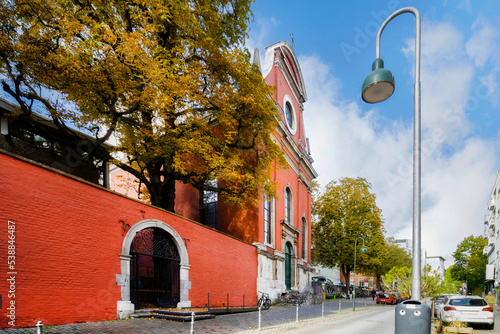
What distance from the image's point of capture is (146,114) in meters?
14.9

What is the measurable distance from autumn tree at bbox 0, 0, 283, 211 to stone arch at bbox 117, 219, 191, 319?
111 inches

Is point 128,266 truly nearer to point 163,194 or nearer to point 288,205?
point 163,194

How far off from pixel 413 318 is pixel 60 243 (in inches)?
329

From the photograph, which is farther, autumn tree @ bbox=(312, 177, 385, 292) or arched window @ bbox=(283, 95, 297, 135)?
autumn tree @ bbox=(312, 177, 385, 292)

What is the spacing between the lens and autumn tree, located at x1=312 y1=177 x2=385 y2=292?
35.5 metres

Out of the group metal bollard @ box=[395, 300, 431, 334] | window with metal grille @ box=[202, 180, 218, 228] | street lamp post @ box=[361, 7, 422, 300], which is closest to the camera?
metal bollard @ box=[395, 300, 431, 334]

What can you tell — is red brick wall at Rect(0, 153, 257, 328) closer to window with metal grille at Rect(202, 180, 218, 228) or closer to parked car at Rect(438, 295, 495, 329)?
window with metal grille at Rect(202, 180, 218, 228)

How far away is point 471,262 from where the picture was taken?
188 ft

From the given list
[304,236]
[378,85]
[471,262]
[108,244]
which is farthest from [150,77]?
[471,262]

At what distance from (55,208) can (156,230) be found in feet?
14.4

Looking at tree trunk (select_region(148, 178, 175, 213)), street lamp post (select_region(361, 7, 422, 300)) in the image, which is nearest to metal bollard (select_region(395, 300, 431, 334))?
street lamp post (select_region(361, 7, 422, 300))

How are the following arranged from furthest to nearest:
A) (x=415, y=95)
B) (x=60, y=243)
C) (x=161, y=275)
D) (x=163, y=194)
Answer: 1. (x=163, y=194)
2. (x=161, y=275)
3. (x=60, y=243)
4. (x=415, y=95)

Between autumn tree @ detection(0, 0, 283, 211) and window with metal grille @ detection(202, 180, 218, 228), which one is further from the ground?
autumn tree @ detection(0, 0, 283, 211)

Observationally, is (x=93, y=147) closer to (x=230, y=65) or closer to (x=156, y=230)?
(x=156, y=230)
